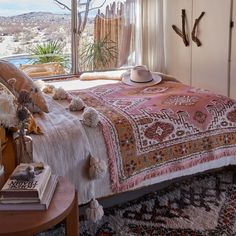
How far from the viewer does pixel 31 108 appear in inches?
90.0

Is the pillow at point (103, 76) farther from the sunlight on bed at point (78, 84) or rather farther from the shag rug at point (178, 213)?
the shag rug at point (178, 213)

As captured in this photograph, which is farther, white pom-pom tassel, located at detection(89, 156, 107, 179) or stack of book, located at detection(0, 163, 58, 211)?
white pom-pom tassel, located at detection(89, 156, 107, 179)

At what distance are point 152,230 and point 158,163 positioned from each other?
0.39 m

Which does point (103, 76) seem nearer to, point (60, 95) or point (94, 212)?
point (60, 95)

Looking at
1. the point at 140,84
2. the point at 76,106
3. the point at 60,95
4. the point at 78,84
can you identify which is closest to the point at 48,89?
the point at 60,95

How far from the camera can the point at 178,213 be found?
238 centimetres

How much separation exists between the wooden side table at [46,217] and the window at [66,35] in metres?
2.54

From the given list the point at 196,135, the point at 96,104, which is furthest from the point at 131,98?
the point at 196,135

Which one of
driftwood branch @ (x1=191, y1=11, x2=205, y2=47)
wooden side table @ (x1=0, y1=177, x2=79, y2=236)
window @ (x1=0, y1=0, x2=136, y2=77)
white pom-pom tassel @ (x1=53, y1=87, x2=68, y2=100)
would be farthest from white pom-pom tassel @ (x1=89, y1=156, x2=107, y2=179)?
driftwood branch @ (x1=191, y1=11, x2=205, y2=47)

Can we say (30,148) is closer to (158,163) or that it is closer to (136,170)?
(136,170)

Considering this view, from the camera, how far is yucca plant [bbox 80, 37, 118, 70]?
4.14m

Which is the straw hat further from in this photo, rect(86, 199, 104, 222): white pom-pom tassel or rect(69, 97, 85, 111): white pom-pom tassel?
rect(86, 199, 104, 222): white pom-pom tassel

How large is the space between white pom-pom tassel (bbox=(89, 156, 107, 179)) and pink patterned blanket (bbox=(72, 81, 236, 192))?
0.36 feet

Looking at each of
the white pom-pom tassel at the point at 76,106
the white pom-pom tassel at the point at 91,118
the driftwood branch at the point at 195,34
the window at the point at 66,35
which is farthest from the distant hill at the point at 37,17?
the white pom-pom tassel at the point at 91,118
